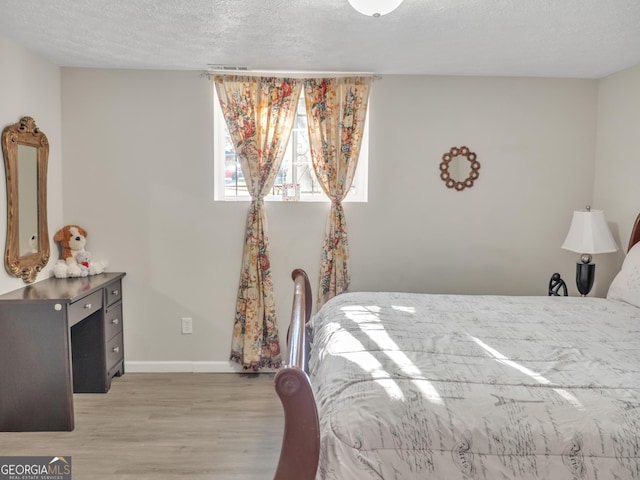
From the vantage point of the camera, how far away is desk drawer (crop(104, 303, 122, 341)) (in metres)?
3.54

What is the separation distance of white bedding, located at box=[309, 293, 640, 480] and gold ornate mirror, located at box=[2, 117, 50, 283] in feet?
7.09

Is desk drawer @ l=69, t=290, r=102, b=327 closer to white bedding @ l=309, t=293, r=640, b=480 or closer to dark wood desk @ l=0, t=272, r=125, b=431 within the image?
dark wood desk @ l=0, t=272, r=125, b=431

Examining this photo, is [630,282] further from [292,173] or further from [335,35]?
[292,173]

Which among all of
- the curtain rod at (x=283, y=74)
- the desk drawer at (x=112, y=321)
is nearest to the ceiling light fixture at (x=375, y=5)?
the curtain rod at (x=283, y=74)

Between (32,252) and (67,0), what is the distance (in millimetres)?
1705

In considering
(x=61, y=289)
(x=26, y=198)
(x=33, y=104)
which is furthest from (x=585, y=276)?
(x=33, y=104)

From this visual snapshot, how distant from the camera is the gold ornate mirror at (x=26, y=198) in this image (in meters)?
3.08

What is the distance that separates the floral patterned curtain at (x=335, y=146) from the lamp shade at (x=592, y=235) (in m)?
1.67

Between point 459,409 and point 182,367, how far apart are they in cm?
285

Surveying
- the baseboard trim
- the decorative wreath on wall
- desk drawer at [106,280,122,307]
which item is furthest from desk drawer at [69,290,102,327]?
the decorative wreath on wall

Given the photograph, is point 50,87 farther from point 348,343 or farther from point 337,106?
point 348,343

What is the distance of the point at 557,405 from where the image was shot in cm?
163

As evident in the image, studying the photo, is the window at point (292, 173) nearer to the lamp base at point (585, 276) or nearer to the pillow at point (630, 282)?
A: the lamp base at point (585, 276)

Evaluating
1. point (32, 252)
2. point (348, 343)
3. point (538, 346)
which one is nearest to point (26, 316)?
point (32, 252)
